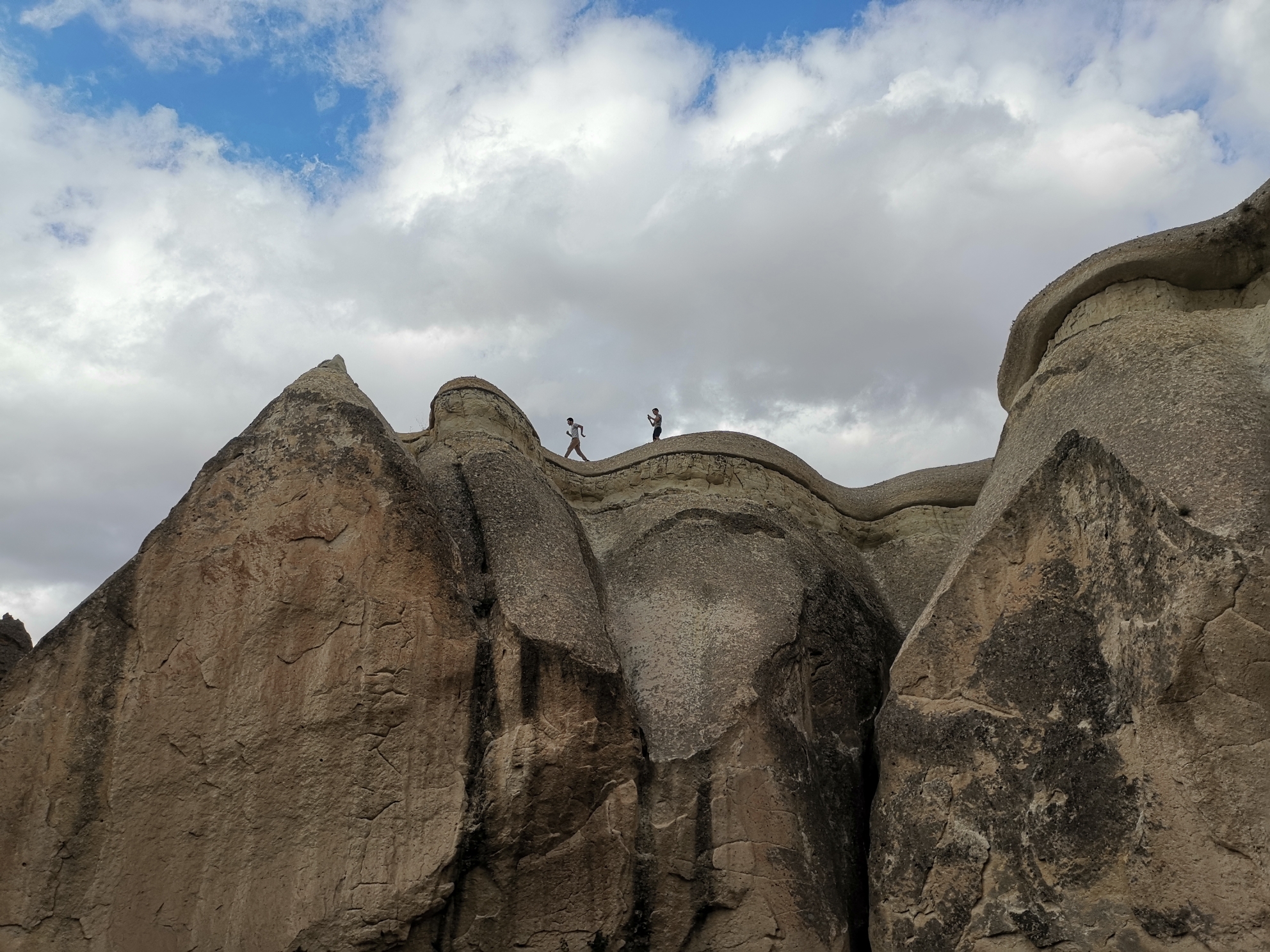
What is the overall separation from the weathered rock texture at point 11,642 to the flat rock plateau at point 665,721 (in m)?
2.96

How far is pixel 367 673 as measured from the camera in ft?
18.8

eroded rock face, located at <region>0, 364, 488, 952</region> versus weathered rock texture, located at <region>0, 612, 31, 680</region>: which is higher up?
weathered rock texture, located at <region>0, 612, 31, 680</region>

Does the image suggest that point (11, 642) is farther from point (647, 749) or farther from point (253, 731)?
point (647, 749)

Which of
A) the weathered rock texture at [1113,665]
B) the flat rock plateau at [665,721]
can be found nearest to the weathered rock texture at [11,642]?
the flat rock plateau at [665,721]

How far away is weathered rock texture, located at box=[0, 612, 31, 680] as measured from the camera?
813 cm

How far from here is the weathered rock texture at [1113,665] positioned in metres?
4.67

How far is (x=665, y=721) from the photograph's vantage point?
637cm

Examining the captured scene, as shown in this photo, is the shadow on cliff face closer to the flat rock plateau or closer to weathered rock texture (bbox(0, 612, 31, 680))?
the flat rock plateau

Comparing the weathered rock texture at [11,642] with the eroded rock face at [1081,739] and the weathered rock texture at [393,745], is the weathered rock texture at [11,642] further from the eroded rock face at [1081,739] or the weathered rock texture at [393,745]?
the eroded rock face at [1081,739]

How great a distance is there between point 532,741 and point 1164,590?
10.0ft

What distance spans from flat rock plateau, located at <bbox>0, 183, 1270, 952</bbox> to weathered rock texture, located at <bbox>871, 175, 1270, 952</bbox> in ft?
0.05

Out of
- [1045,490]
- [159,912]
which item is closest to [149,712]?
[159,912]

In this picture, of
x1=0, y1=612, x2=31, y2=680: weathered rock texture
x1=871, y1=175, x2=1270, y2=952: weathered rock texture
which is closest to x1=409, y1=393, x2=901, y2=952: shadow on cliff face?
x1=871, y1=175, x2=1270, y2=952: weathered rock texture

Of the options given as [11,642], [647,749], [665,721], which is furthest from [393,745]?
[11,642]
